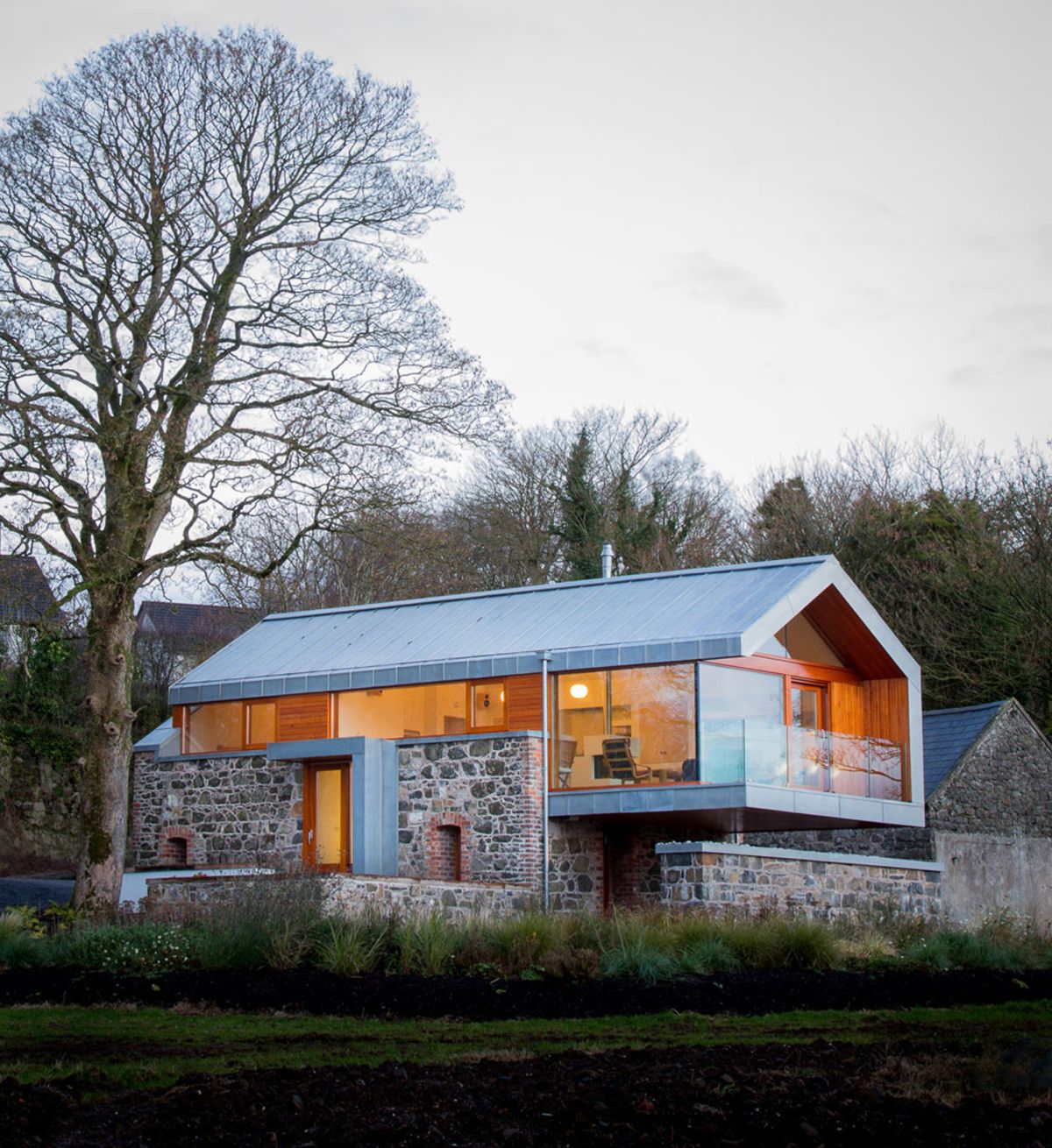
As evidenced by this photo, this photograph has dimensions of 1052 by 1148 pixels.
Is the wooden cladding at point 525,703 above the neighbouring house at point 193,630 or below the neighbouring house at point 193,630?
below

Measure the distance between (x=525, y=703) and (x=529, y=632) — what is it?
4.50ft

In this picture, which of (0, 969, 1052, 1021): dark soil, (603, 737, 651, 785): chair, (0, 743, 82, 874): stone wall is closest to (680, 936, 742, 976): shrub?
(0, 969, 1052, 1021): dark soil

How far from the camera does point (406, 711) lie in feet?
78.6

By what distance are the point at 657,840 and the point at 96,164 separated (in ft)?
41.4

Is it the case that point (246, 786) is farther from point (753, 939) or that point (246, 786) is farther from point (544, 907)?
point (753, 939)

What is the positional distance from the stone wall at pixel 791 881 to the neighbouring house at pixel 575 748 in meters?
0.04

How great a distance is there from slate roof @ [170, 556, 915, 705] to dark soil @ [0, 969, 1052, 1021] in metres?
7.63

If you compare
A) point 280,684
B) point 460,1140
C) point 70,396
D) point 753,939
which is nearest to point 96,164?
point 70,396

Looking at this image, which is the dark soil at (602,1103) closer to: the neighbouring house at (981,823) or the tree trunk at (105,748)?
the tree trunk at (105,748)

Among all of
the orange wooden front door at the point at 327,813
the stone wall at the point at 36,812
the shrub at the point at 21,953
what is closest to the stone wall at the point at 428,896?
the shrub at the point at 21,953

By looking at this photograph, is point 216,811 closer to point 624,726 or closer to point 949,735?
point 624,726

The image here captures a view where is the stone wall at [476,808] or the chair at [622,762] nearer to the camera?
the chair at [622,762]

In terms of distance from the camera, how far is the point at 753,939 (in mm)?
15227

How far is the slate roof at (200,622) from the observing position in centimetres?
4189
